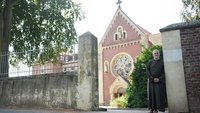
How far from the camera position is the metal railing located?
389 inches

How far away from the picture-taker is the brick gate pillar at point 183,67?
714 cm

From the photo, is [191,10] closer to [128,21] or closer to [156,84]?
[156,84]

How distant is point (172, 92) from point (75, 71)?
11.3ft

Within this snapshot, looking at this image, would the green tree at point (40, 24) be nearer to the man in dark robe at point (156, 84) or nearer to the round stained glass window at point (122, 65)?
the man in dark robe at point (156, 84)

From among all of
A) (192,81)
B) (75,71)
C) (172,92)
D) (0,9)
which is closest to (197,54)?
(192,81)

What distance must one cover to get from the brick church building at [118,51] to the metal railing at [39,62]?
26.5 metres

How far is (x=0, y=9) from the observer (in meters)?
16.1

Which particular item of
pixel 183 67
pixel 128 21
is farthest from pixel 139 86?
pixel 128 21

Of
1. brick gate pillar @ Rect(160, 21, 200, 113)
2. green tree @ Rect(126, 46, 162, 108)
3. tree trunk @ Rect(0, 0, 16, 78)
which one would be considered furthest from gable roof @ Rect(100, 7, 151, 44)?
brick gate pillar @ Rect(160, 21, 200, 113)

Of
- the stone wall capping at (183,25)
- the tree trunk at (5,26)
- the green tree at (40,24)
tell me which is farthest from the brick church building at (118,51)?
the stone wall capping at (183,25)

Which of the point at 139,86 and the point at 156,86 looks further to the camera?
the point at 139,86

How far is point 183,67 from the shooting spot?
7359 millimetres

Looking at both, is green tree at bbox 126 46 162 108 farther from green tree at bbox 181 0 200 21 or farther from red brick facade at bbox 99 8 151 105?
red brick facade at bbox 99 8 151 105

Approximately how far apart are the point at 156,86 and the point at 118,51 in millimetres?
33403
